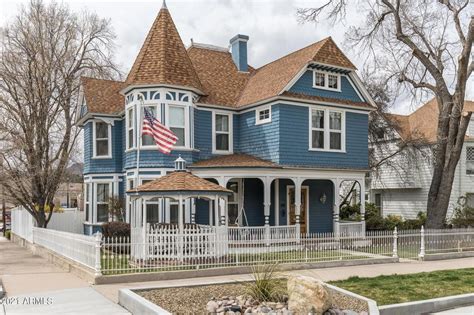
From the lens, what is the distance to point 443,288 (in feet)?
37.9

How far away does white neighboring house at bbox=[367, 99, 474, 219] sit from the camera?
31.8 meters

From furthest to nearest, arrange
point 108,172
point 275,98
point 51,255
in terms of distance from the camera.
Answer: point 108,172 → point 275,98 → point 51,255

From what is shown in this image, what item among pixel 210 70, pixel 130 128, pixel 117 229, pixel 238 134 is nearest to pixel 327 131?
pixel 238 134

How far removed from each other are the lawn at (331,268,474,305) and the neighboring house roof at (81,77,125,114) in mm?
15011

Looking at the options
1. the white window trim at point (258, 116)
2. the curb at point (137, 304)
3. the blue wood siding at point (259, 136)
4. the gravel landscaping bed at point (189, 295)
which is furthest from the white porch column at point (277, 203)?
the curb at point (137, 304)

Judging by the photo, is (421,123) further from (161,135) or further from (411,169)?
(161,135)

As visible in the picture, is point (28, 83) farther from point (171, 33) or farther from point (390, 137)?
point (390, 137)

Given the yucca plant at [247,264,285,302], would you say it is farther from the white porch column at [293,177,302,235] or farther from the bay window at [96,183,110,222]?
the bay window at [96,183,110,222]

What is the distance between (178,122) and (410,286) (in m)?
11.6

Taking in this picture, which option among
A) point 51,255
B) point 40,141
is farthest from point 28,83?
point 51,255

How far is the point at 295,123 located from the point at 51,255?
10979mm

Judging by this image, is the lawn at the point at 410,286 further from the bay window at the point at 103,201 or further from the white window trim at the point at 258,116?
the bay window at the point at 103,201

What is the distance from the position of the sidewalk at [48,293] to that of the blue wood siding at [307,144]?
33.0 feet

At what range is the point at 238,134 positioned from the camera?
73.8ft
